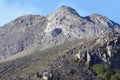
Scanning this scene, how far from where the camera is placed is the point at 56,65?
198 metres

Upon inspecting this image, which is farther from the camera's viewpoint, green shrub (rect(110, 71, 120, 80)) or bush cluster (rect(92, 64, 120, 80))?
green shrub (rect(110, 71, 120, 80))

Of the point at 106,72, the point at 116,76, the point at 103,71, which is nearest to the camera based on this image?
the point at 103,71

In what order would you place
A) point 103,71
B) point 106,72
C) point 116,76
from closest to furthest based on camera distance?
point 103,71 < point 106,72 < point 116,76

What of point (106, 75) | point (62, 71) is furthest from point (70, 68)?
point (106, 75)

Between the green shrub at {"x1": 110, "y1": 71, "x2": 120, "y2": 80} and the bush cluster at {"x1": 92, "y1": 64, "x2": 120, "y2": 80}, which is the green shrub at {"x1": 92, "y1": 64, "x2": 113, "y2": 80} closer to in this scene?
the bush cluster at {"x1": 92, "y1": 64, "x2": 120, "y2": 80}

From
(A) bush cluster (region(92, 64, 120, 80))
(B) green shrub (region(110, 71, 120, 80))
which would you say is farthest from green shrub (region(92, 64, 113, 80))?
(B) green shrub (region(110, 71, 120, 80))

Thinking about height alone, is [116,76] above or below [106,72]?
below

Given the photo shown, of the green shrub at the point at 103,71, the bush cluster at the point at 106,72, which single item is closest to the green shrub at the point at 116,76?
the bush cluster at the point at 106,72

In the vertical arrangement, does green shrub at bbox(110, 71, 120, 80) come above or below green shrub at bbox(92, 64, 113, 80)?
below

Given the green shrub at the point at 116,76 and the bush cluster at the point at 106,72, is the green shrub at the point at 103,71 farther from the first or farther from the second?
the green shrub at the point at 116,76

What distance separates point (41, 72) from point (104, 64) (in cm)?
3005

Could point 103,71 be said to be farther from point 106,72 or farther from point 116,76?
point 116,76

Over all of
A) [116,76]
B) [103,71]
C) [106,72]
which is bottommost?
[116,76]

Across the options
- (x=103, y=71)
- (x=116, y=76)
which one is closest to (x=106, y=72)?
(x=103, y=71)
